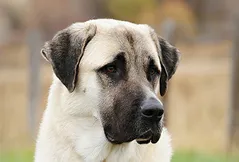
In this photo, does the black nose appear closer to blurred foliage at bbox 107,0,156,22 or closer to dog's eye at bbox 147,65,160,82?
dog's eye at bbox 147,65,160,82

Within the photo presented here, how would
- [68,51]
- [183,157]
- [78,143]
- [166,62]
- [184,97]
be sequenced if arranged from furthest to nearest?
[184,97] < [183,157] < [166,62] < [68,51] < [78,143]

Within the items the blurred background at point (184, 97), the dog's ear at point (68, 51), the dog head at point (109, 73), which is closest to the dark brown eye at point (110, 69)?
the dog head at point (109, 73)

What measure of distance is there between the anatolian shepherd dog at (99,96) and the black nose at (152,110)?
79 mm

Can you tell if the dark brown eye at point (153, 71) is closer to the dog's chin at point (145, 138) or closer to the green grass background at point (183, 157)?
the dog's chin at point (145, 138)

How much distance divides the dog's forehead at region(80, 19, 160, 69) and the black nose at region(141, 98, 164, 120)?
45 centimetres

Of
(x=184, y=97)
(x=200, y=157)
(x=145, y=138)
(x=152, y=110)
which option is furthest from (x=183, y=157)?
(x=184, y=97)

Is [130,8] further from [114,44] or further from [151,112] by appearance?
[151,112]

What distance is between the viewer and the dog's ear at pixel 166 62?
5.64 m

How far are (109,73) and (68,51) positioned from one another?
0.34m

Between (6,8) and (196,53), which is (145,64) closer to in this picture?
(196,53)

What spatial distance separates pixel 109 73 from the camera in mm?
5250

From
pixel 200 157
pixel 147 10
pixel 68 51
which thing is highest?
pixel 68 51

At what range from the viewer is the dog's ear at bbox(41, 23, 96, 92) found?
5.23 meters

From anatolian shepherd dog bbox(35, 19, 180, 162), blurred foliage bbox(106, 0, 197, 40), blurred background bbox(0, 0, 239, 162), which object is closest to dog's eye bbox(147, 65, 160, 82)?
anatolian shepherd dog bbox(35, 19, 180, 162)
